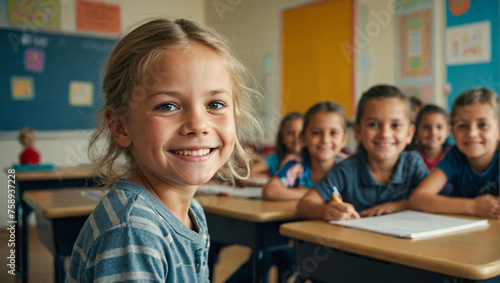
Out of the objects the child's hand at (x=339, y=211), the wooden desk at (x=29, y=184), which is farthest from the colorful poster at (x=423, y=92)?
the wooden desk at (x=29, y=184)

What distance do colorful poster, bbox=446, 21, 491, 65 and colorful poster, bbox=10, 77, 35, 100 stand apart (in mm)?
3824

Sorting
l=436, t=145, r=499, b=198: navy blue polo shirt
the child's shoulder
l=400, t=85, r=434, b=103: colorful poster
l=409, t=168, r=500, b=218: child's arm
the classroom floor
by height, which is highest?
l=400, t=85, r=434, b=103: colorful poster

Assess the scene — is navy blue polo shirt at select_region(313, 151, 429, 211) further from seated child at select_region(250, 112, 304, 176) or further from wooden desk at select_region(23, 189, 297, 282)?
→ seated child at select_region(250, 112, 304, 176)

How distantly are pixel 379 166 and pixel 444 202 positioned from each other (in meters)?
0.29

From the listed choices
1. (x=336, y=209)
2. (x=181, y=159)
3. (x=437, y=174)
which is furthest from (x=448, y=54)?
(x=181, y=159)

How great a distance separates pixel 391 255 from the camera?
1.15 meters

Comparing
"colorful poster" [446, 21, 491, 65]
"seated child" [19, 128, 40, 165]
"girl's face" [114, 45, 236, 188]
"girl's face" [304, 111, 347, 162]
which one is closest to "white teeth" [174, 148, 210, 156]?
"girl's face" [114, 45, 236, 188]

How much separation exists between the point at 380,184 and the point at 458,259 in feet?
2.46

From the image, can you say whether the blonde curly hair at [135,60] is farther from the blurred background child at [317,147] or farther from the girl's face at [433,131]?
the girl's face at [433,131]

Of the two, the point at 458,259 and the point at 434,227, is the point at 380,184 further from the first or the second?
the point at 458,259

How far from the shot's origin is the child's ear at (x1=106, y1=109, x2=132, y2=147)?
0.88m

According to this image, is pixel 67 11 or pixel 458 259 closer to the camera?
pixel 458 259

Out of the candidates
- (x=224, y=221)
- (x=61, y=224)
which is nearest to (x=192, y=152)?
(x=224, y=221)

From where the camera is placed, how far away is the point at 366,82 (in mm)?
4051
